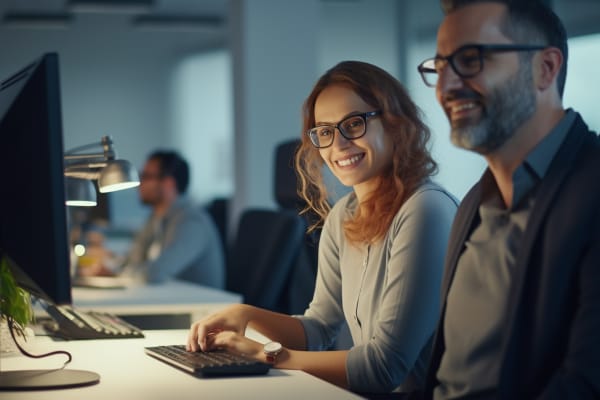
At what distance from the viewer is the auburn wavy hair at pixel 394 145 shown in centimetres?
221

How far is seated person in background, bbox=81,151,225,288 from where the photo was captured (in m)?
4.42

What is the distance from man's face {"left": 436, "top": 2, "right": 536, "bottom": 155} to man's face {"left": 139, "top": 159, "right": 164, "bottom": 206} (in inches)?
134

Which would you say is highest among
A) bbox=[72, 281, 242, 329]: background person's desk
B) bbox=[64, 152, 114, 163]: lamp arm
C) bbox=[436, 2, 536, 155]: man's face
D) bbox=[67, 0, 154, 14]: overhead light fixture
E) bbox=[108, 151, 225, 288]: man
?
bbox=[67, 0, 154, 14]: overhead light fixture

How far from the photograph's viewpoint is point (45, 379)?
178cm

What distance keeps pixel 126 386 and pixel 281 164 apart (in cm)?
199

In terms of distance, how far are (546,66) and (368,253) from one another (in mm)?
765

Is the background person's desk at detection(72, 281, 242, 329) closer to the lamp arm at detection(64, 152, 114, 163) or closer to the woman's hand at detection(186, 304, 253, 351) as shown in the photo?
the lamp arm at detection(64, 152, 114, 163)

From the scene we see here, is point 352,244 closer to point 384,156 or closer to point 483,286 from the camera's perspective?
point 384,156

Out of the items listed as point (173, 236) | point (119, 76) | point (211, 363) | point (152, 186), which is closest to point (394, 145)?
point (211, 363)

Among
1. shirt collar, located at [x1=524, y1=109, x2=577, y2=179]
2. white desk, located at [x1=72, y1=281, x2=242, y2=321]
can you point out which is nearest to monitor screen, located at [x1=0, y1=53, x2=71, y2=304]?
shirt collar, located at [x1=524, y1=109, x2=577, y2=179]

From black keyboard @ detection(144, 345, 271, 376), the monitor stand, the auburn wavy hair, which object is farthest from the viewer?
the auburn wavy hair

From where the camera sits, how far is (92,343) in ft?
7.57

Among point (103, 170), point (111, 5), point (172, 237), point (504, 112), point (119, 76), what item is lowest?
point (172, 237)

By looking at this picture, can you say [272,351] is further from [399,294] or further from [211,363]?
[399,294]
